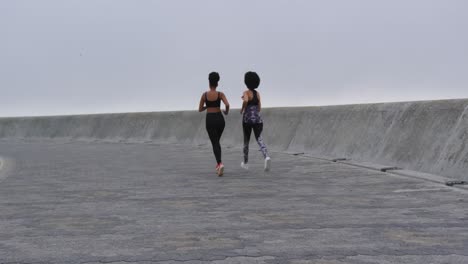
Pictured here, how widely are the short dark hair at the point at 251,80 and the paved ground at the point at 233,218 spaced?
1.60 meters

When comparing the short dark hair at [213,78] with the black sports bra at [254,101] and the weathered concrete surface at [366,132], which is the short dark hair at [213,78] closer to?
the black sports bra at [254,101]

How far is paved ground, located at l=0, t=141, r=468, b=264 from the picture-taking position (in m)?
5.43

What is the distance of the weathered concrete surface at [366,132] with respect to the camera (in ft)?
34.1

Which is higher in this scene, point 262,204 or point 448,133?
point 448,133

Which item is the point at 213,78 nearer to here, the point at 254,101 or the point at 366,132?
the point at 254,101

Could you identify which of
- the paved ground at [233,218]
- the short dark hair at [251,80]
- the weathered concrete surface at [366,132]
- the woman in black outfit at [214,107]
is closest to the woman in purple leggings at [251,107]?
the short dark hair at [251,80]

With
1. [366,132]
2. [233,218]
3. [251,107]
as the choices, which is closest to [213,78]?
[251,107]

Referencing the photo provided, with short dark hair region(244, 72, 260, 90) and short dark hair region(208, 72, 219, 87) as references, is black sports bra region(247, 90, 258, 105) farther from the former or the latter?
short dark hair region(208, 72, 219, 87)

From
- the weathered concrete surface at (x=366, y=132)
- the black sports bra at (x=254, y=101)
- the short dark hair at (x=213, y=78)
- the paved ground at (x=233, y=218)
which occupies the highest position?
the short dark hair at (x=213, y=78)

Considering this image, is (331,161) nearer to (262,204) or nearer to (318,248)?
(262,204)

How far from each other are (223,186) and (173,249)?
4578 millimetres

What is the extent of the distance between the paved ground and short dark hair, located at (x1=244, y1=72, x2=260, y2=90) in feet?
5.26

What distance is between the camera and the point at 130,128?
26.9 metres

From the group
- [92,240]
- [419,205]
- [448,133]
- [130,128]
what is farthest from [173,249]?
[130,128]
